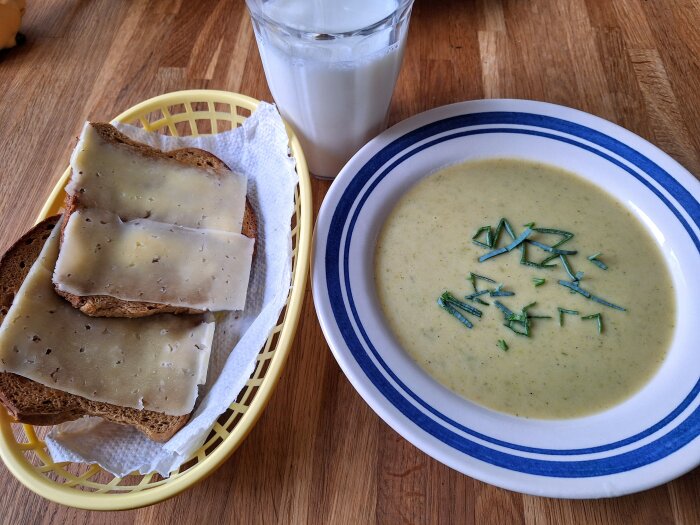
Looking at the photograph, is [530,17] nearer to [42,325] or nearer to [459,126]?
[459,126]

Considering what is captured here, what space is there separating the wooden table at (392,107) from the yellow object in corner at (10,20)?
0.05m

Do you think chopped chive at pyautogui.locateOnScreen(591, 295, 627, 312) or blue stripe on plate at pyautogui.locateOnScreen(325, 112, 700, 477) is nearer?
blue stripe on plate at pyautogui.locateOnScreen(325, 112, 700, 477)

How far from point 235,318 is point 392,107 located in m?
0.72

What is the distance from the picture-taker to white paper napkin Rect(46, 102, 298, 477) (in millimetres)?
893

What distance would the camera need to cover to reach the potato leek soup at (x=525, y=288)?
0.93 metres

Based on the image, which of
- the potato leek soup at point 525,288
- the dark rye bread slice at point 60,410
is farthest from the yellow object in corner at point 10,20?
the potato leek soup at point 525,288

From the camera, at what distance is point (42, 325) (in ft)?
3.17

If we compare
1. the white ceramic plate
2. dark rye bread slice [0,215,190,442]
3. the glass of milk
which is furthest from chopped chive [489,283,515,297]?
dark rye bread slice [0,215,190,442]

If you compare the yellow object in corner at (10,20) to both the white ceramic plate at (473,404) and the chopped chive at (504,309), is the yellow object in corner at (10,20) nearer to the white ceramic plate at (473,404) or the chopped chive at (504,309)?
the white ceramic plate at (473,404)

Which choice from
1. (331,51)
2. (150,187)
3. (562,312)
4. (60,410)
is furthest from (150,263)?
(562,312)

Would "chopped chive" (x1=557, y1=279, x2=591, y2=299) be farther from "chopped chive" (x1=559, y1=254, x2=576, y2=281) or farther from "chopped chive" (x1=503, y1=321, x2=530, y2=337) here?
"chopped chive" (x1=503, y1=321, x2=530, y2=337)

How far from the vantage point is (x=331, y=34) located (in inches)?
37.9

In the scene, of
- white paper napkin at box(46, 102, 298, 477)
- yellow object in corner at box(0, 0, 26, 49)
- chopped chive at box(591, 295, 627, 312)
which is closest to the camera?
white paper napkin at box(46, 102, 298, 477)

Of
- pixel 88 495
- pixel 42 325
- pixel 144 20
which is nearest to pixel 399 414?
pixel 88 495
